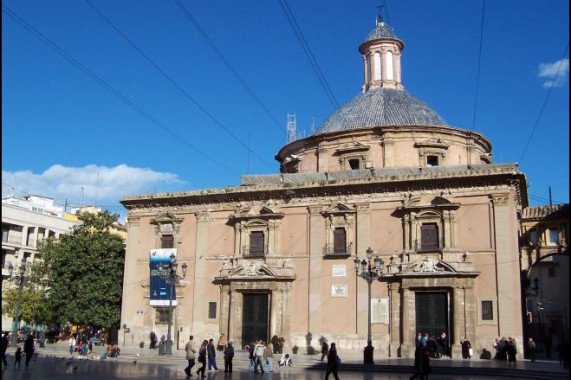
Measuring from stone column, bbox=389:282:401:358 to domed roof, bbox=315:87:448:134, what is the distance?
9500 mm

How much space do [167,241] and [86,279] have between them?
511 cm

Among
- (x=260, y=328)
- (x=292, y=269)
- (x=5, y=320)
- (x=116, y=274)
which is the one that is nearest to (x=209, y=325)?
(x=260, y=328)

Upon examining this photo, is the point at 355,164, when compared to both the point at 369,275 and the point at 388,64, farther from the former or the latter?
the point at 369,275

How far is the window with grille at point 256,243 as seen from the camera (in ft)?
104

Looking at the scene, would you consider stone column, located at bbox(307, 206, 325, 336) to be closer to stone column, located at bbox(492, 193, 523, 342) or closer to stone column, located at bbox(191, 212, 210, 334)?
stone column, located at bbox(191, 212, 210, 334)

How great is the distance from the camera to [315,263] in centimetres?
3030

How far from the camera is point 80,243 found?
35562 mm

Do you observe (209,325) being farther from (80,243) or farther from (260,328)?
(80,243)

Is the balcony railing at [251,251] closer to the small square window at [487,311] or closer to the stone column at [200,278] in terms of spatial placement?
the stone column at [200,278]

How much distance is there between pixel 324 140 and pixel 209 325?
1166 cm

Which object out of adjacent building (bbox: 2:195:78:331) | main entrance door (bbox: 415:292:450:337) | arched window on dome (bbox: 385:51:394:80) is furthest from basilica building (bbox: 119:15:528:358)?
adjacent building (bbox: 2:195:78:331)

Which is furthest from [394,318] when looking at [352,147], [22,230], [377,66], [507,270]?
[22,230]

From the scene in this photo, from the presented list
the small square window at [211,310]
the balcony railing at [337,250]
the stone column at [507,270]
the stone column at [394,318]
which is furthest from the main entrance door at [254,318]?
the stone column at [507,270]

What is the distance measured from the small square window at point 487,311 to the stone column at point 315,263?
7.30 meters
